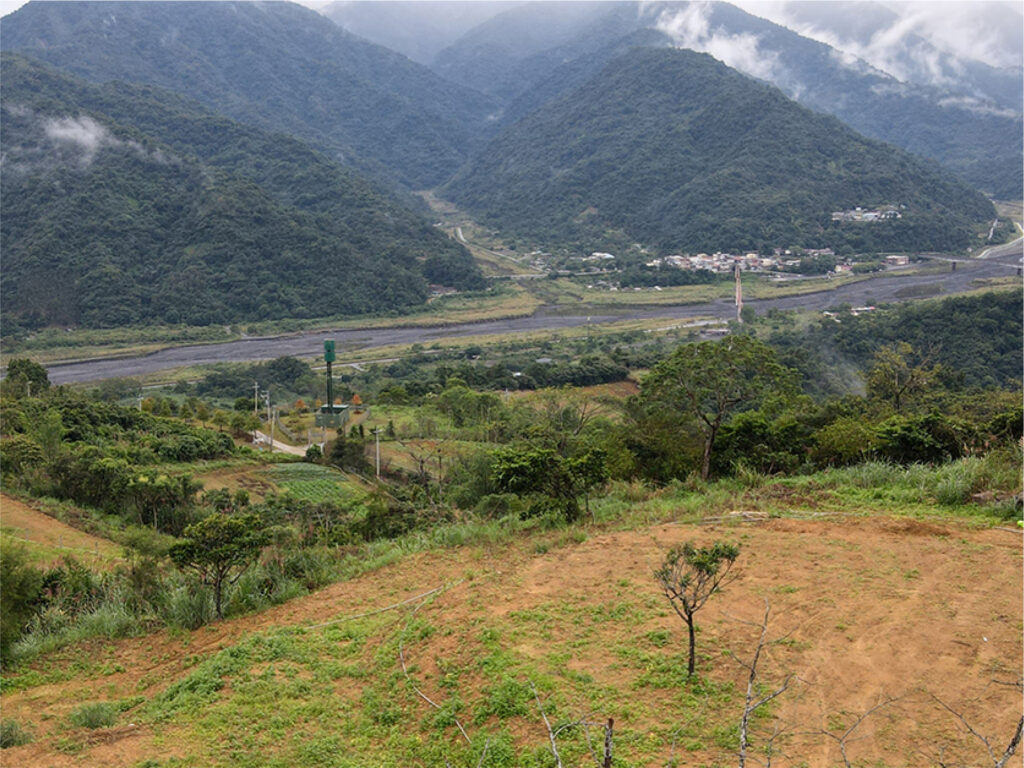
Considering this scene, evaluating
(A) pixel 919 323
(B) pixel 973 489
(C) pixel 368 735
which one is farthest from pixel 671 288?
(C) pixel 368 735

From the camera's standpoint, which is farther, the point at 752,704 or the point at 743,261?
the point at 743,261

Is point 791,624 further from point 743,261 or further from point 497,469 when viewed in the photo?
point 743,261

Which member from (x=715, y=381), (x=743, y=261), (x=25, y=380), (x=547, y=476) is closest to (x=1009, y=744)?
(x=547, y=476)

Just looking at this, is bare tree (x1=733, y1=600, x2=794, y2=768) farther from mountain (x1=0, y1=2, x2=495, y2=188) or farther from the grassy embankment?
mountain (x1=0, y1=2, x2=495, y2=188)

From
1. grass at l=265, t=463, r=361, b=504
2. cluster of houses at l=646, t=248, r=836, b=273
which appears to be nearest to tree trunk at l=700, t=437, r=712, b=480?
grass at l=265, t=463, r=361, b=504

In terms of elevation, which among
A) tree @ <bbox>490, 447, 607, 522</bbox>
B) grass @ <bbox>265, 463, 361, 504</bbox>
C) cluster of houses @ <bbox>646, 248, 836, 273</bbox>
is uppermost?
cluster of houses @ <bbox>646, 248, 836, 273</bbox>

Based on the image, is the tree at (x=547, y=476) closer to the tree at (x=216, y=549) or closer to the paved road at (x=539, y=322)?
the tree at (x=216, y=549)
